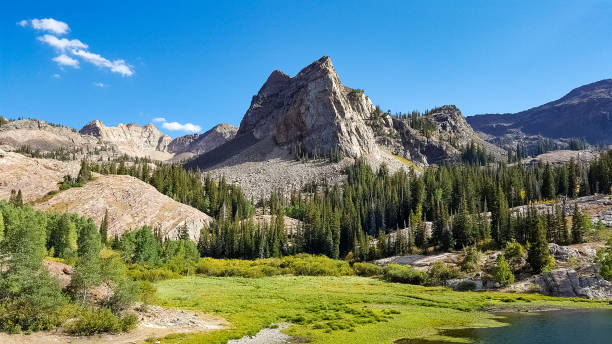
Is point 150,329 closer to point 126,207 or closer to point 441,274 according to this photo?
point 441,274

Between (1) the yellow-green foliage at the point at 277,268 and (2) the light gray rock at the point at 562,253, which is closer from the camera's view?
(2) the light gray rock at the point at 562,253

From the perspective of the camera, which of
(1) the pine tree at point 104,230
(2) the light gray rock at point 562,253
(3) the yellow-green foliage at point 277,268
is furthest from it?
(1) the pine tree at point 104,230

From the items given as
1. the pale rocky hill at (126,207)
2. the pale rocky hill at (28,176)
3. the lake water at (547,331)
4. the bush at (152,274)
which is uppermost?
the pale rocky hill at (28,176)

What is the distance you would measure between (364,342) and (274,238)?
9395 cm

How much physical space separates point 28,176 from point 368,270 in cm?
13257

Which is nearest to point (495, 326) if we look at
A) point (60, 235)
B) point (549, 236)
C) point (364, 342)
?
point (364, 342)

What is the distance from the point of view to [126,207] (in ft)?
452

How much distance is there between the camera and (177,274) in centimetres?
9219

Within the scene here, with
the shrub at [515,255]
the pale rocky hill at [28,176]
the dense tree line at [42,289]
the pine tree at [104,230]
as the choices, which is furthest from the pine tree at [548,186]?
the pale rocky hill at [28,176]

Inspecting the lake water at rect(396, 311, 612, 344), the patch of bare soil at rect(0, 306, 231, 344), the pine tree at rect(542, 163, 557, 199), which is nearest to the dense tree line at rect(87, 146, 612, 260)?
the pine tree at rect(542, 163, 557, 199)

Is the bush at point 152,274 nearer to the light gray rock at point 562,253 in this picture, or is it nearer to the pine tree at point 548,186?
the light gray rock at point 562,253

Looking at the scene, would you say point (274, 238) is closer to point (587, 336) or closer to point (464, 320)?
point (464, 320)

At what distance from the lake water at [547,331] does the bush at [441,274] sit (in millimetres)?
30932

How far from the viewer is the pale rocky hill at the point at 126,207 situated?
130 m
